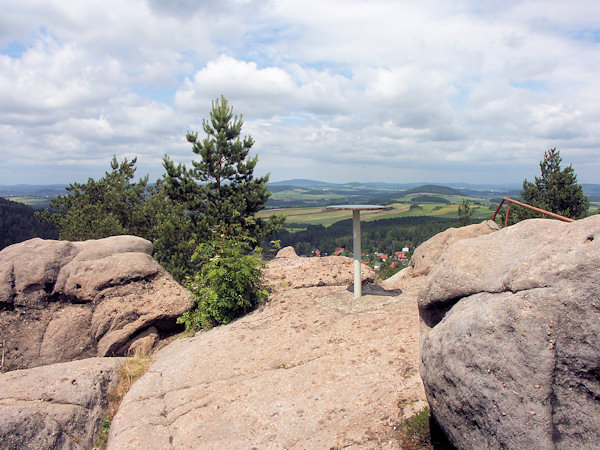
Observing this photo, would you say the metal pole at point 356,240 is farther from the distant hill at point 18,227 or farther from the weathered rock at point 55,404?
the distant hill at point 18,227

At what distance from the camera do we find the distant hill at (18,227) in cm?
6084

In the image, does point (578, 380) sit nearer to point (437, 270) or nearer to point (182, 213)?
point (437, 270)

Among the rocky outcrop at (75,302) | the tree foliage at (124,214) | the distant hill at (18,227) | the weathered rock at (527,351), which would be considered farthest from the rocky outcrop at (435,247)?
the distant hill at (18,227)

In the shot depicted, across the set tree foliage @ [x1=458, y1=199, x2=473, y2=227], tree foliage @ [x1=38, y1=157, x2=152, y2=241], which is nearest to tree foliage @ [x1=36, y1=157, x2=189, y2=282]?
tree foliage @ [x1=38, y1=157, x2=152, y2=241]

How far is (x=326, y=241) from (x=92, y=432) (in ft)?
233

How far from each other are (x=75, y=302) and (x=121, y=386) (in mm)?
4303

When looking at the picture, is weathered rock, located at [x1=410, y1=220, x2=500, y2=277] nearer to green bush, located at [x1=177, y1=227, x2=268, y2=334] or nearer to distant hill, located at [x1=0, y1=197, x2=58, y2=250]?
green bush, located at [x1=177, y1=227, x2=268, y2=334]

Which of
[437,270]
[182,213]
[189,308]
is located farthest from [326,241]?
[437,270]

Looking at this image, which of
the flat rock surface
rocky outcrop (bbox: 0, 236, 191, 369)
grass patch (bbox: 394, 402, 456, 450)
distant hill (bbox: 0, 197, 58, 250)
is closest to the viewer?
grass patch (bbox: 394, 402, 456, 450)

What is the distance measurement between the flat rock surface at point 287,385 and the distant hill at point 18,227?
6121 centimetres

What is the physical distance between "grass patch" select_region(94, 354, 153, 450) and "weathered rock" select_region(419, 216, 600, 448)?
20.1 feet

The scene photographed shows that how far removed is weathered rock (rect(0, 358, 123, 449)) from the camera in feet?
20.1

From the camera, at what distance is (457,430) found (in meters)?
4.30

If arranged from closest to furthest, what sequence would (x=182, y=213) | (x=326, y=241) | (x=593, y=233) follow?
(x=593, y=233) < (x=182, y=213) < (x=326, y=241)
